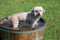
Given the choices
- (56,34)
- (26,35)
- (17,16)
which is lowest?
(56,34)

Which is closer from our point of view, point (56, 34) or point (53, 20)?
point (56, 34)

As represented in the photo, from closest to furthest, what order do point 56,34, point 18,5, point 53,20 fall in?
point 56,34 → point 53,20 → point 18,5

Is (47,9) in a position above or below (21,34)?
below

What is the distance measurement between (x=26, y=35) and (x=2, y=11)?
3482 millimetres

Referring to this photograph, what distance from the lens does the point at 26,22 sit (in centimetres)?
437

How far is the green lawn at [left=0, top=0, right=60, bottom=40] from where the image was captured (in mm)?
5795

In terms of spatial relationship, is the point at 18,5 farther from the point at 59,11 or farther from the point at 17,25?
the point at 17,25

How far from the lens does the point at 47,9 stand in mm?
7473

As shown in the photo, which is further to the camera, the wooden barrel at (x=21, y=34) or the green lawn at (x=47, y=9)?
the green lawn at (x=47, y=9)

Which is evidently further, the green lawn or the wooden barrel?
the green lawn

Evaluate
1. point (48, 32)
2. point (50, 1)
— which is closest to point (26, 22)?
point (48, 32)

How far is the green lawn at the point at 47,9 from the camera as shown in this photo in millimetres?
5795

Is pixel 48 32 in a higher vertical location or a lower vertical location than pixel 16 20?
lower

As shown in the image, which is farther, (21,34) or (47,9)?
(47,9)
